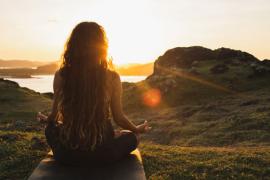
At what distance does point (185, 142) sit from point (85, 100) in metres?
23.4

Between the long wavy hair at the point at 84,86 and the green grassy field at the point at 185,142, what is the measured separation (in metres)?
5.34

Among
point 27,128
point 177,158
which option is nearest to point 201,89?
point 27,128

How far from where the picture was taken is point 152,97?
2376 inches

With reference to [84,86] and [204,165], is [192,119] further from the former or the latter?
[84,86]

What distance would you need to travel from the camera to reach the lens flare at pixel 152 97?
5763 cm

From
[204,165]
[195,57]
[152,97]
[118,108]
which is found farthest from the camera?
[195,57]

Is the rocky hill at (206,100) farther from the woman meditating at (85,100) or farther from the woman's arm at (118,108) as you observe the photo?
the woman meditating at (85,100)

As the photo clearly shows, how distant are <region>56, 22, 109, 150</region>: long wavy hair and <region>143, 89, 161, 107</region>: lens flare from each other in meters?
48.3

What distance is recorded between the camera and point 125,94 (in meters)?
64.8

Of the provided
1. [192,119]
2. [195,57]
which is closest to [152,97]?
[192,119]

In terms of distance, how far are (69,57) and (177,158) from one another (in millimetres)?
8732

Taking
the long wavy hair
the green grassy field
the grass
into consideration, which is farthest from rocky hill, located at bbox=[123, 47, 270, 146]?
the long wavy hair

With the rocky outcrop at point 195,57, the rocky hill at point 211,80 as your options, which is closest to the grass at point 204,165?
the rocky hill at point 211,80

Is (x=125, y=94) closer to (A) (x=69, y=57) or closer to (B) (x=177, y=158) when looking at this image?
(B) (x=177, y=158)
